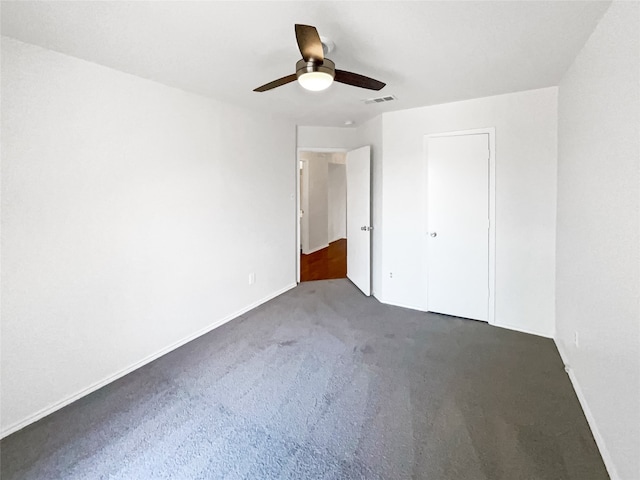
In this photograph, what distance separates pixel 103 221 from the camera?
2.33 m

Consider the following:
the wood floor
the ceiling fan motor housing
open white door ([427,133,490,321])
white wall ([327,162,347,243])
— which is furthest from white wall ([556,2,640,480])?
white wall ([327,162,347,243])

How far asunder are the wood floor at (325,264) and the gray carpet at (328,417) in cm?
235

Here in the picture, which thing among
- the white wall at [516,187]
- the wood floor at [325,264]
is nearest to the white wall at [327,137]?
the white wall at [516,187]

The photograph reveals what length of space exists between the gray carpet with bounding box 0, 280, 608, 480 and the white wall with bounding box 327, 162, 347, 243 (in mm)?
5688

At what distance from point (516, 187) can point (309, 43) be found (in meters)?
2.57

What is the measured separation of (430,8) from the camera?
1653mm

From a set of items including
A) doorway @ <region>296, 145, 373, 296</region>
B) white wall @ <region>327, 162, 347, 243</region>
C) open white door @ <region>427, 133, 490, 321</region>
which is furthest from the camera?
white wall @ <region>327, 162, 347, 243</region>

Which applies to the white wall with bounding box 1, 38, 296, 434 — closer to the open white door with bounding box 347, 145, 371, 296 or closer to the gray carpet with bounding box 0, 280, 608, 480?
the gray carpet with bounding box 0, 280, 608, 480

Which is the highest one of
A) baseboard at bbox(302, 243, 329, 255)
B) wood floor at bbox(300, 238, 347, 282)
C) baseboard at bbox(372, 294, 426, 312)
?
baseboard at bbox(302, 243, 329, 255)

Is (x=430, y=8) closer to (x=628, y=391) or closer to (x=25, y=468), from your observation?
(x=628, y=391)

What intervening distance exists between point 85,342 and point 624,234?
3331mm

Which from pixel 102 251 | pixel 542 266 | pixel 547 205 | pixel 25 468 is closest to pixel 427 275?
pixel 542 266

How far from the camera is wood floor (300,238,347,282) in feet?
17.7

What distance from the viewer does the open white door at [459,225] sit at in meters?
3.33
